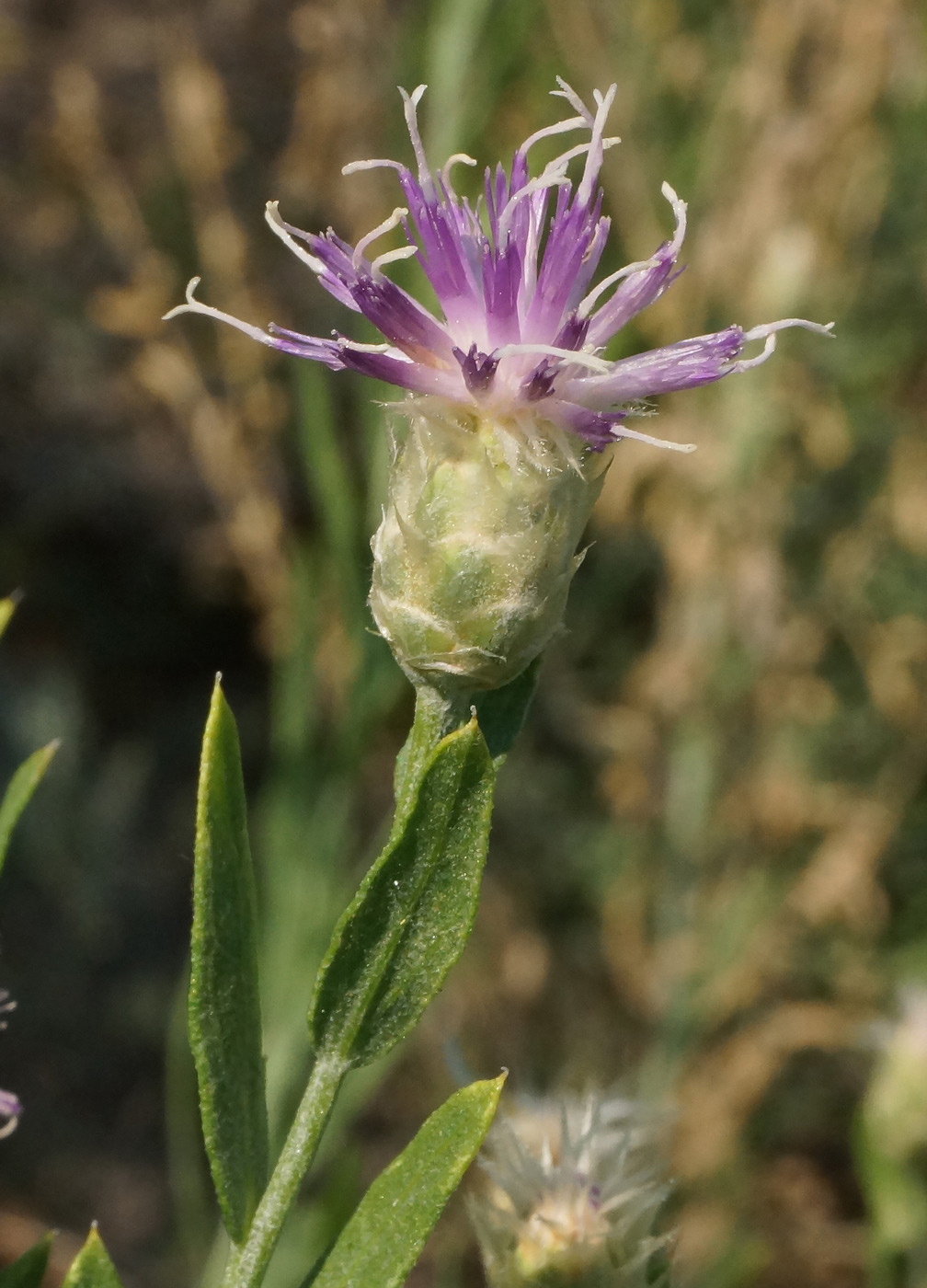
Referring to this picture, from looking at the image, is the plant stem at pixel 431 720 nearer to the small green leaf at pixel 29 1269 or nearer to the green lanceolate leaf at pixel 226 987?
Answer: the green lanceolate leaf at pixel 226 987

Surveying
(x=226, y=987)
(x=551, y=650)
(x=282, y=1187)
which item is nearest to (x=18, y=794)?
(x=226, y=987)

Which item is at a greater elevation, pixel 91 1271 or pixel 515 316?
pixel 515 316

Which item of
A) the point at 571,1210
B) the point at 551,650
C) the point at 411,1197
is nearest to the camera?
the point at 411,1197

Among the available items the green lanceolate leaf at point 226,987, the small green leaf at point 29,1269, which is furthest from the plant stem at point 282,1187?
the small green leaf at point 29,1269

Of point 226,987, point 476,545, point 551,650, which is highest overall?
point 476,545

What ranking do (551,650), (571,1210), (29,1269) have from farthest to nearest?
1. (551,650)
2. (571,1210)
3. (29,1269)

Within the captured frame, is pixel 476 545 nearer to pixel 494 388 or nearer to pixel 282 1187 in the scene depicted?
pixel 494 388

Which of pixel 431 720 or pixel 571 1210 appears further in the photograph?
pixel 571 1210

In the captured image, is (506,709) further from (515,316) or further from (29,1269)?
(29,1269)
